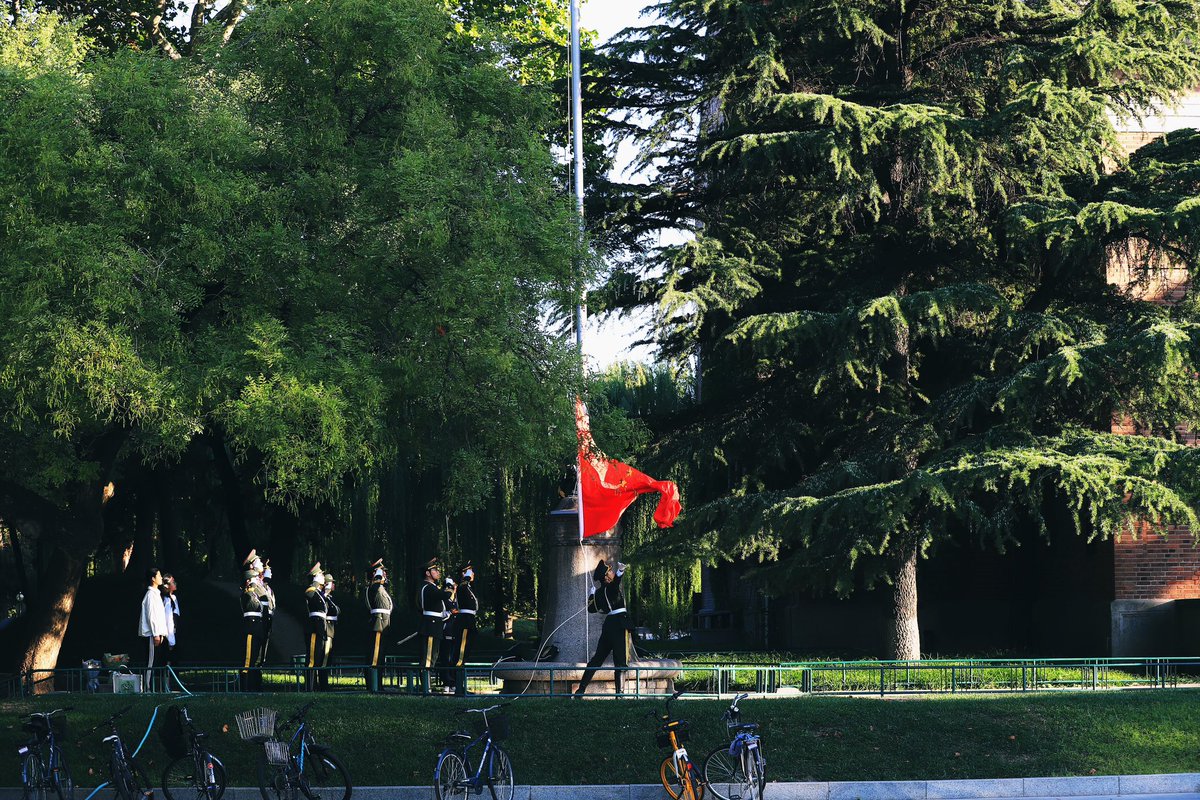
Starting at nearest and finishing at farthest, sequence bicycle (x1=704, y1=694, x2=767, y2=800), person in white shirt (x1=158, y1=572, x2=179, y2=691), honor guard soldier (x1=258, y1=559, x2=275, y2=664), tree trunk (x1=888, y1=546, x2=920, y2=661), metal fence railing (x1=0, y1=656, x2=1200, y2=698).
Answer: bicycle (x1=704, y1=694, x2=767, y2=800) → metal fence railing (x1=0, y1=656, x2=1200, y2=698) → honor guard soldier (x1=258, y1=559, x2=275, y2=664) → person in white shirt (x1=158, y1=572, x2=179, y2=691) → tree trunk (x1=888, y1=546, x2=920, y2=661)

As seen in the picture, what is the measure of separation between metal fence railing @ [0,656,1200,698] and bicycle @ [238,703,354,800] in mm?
3961

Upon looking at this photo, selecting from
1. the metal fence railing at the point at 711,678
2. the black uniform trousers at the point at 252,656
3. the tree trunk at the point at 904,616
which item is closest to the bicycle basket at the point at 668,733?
the metal fence railing at the point at 711,678

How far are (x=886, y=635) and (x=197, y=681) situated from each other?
39.4 feet

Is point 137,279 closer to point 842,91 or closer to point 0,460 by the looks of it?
point 0,460

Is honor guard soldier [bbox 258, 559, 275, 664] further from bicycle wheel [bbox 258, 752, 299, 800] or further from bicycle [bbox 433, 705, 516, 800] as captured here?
bicycle [bbox 433, 705, 516, 800]

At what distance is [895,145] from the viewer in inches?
976

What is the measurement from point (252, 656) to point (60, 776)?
257 inches

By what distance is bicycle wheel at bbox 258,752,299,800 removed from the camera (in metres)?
12.9

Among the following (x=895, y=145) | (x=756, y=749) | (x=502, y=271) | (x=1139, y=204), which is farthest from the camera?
(x=895, y=145)

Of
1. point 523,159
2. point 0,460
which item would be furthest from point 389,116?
point 0,460

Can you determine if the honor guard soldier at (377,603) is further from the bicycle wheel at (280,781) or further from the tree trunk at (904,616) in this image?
the tree trunk at (904,616)

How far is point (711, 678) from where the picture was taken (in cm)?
1945

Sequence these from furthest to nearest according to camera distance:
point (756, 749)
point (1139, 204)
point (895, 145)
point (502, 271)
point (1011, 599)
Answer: point (1011, 599) < point (895, 145) < point (1139, 204) < point (502, 271) < point (756, 749)

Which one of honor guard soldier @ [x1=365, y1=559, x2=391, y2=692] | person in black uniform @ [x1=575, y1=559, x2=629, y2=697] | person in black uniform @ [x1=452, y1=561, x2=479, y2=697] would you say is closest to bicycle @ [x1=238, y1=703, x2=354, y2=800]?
person in black uniform @ [x1=575, y1=559, x2=629, y2=697]
